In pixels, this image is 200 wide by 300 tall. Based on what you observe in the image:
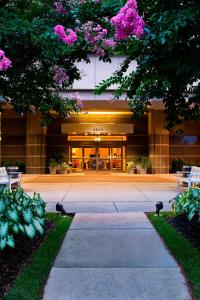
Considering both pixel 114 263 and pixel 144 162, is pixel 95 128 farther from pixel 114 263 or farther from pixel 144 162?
pixel 114 263

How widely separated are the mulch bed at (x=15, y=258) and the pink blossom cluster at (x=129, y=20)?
3101 millimetres

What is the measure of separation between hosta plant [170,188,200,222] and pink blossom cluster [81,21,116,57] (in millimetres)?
3464

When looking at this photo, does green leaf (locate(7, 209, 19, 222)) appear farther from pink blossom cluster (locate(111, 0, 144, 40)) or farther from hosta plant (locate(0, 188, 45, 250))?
pink blossom cluster (locate(111, 0, 144, 40))

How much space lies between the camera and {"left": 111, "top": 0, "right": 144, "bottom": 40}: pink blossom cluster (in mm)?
3812

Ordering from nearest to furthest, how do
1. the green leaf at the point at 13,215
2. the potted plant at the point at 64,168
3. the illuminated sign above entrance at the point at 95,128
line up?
the green leaf at the point at 13,215, the potted plant at the point at 64,168, the illuminated sign above entrance at the point at 95,128

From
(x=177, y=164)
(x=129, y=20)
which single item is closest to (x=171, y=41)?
(x=129, y=20)

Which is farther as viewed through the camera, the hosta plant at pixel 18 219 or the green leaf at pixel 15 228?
the green leaf at pixel 15 228

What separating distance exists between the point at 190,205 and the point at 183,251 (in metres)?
1.83

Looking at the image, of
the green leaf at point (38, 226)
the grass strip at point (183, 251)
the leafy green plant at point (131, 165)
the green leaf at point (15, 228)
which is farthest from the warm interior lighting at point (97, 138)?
the green leaf at point (15, 228)

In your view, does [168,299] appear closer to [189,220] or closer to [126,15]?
[126,15]

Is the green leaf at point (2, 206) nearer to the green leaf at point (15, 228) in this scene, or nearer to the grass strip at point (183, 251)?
the green leaf at point (15, 228)

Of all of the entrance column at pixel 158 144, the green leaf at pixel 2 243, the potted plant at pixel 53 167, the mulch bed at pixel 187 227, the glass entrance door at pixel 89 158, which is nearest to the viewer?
the green leaf at pixel 2 243

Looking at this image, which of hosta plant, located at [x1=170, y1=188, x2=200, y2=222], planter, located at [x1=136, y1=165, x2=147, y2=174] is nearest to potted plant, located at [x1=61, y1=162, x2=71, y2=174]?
planter, located at [x1=136, y1=165, x2=147, y2=174]

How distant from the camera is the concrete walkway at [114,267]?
4.52 meters
